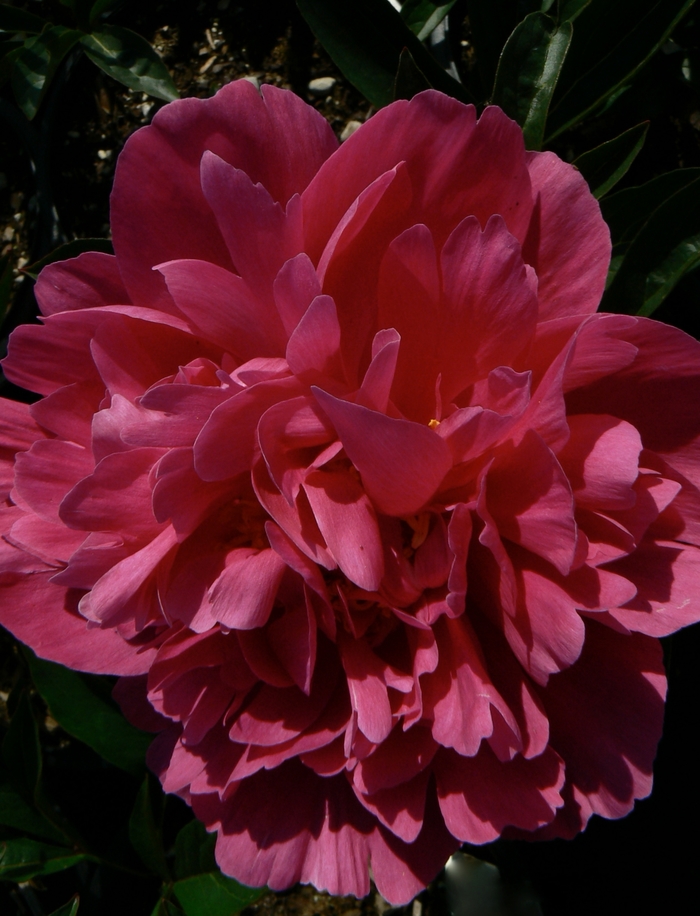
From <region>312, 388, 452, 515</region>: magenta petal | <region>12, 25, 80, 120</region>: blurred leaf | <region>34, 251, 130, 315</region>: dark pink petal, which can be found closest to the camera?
<region>312, 388, 452, 515</region>: magenta petal

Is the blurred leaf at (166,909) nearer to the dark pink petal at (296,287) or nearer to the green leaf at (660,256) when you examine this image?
the dark pink petal at (296,287)

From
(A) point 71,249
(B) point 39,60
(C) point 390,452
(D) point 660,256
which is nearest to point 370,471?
(C) point 390,452

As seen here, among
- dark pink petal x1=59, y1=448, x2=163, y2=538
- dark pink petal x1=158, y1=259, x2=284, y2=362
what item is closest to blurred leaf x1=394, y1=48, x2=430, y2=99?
dark pink petal x1=158, y1=259, x2=284, y2=362

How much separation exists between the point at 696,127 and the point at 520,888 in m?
0.94

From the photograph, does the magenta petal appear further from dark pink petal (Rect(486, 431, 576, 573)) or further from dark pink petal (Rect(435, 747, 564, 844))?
dark pink petal (Rect(435, 747, 564, 844))

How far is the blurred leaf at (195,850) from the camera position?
0.75 m

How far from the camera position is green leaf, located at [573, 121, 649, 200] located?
2.32ft

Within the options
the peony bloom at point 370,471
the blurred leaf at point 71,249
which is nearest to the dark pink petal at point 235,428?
the peony bloom at point 370,471

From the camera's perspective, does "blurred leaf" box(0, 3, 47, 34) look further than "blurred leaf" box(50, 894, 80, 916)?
Yes

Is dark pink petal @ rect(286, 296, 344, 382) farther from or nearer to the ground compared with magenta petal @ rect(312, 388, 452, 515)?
farther from the ground

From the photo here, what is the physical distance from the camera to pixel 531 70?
0.66 meters

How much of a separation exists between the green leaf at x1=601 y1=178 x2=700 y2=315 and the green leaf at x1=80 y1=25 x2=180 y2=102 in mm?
526

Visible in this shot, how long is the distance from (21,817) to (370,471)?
1.88 ft

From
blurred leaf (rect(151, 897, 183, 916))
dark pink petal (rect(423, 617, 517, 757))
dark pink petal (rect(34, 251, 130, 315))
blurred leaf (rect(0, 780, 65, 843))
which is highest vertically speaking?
dark pink petal (rect(34, 251, 130, 315))
